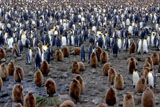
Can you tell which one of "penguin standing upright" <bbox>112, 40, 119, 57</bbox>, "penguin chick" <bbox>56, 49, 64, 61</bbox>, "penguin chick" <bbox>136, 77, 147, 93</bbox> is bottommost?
"penguin chick" <bbox>136, 77, 147, 93</bbox>

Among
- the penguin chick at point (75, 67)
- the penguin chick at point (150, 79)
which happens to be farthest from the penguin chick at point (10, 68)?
the penguin chick at point (150, 79)

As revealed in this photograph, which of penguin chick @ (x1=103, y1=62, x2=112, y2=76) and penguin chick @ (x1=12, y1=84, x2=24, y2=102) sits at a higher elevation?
penguin chick @ (x1=103, y1=62, x2=112, y2=76)

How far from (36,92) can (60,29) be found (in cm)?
874

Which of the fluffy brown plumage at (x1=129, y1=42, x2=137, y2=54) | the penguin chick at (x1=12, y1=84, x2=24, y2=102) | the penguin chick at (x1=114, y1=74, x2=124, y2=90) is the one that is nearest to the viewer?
the penguin chick at (x1=12, y1=84, x2=24, y2=102)

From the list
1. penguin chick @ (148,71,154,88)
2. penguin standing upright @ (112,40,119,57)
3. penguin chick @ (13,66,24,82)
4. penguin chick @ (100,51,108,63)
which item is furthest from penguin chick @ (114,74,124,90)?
penguin standing upright @ (112,40,119,57)

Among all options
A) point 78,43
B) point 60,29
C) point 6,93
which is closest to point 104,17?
point 60,29

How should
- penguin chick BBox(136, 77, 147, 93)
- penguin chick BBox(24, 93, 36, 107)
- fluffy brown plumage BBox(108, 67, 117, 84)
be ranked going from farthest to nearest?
fluffy brown plumage BBox(108, 67, 117, 84)
penguin chick BBox(136, 77, 147, 93)
penguin chick BBox(24, 93, 36, 107)

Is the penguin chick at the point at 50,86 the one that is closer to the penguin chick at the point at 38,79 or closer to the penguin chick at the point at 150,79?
the penguin chick at the point at 38,79

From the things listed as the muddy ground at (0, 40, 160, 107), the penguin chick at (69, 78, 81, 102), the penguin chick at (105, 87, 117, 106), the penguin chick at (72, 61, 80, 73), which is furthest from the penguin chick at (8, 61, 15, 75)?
the penguin chick at (105, 87, 117, 106)

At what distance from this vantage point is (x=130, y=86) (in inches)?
293

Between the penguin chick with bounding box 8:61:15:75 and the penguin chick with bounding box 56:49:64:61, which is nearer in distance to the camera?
the penguin chick with bounding box 8:61:15:75

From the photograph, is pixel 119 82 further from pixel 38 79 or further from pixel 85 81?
pixel 38 79

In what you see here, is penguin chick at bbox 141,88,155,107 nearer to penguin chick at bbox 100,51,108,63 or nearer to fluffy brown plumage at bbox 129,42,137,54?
penguin chick at bbox 100,51,108,63

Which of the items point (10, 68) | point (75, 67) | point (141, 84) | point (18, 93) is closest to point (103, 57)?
point (75, 67)
